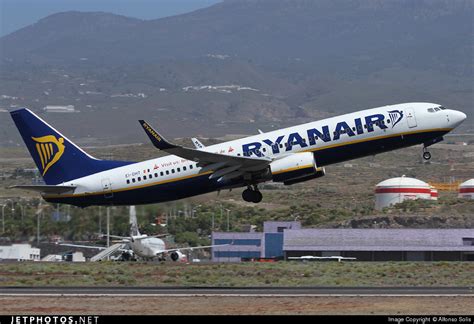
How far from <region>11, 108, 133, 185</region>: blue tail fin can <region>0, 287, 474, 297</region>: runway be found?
14.5m

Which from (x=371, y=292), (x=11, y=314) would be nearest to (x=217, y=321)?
(x=11, y=314)

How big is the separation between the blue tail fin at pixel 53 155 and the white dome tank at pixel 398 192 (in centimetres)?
7803

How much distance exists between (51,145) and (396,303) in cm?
3150

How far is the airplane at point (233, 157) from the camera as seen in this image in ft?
223

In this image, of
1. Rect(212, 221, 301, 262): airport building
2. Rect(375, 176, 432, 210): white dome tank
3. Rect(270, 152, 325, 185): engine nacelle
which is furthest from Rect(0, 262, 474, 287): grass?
Rect(375, 176, 432, 210): white dome tank

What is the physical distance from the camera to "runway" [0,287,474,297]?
55.0 meters

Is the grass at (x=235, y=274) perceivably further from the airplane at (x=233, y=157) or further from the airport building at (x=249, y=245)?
the airport building at (x=249, y=245)

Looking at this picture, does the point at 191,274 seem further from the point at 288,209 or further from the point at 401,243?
the point at 288,209

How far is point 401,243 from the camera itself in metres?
105

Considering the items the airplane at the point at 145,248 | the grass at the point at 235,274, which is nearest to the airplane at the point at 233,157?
the grass at the point at 235,274

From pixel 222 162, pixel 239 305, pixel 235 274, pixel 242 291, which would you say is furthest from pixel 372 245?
pixel 239 305

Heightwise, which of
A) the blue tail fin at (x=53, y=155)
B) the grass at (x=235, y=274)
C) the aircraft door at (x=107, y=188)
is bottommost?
the grass at (x=235, y=274)

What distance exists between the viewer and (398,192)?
147 m
